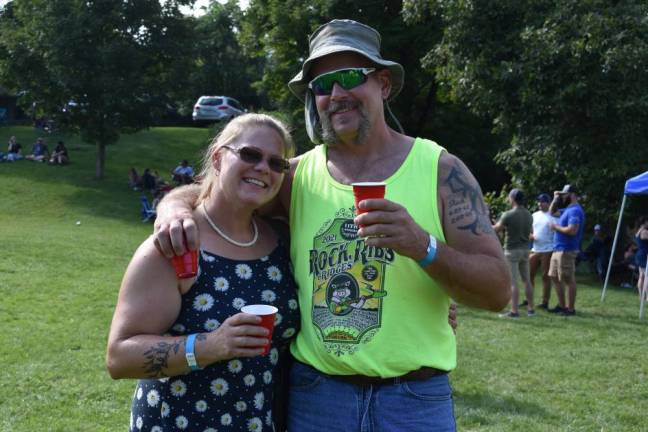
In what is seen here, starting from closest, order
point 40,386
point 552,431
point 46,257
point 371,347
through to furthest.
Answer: point 371,347 → point 552,431 → point 40,386 → point 46,257

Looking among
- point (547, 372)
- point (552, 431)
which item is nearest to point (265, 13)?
point (547, 372)

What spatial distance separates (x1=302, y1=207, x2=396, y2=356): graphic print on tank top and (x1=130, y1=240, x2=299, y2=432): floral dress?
0.57ft

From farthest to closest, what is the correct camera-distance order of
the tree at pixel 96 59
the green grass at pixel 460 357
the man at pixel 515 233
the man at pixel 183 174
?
the man at pixel 183 174 < the tree at pixel 96 59 < the man at pixel 515 233 < the green grass at pixel 460 357

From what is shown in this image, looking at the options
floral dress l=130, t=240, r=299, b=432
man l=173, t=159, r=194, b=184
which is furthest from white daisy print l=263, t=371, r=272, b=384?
man l=173, t=159, r=194, b=184

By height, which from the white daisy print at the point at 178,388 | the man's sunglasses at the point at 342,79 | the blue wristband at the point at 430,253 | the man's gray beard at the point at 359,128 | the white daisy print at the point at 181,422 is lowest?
the white daisy print at the point at 181,422

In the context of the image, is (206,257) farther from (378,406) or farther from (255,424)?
(378,406)

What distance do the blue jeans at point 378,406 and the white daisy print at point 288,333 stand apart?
168mm

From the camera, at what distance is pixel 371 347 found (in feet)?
8.64

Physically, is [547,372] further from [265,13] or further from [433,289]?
[265,13]

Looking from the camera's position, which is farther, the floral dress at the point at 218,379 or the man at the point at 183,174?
the man at the point at 183,174

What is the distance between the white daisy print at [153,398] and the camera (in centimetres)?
270

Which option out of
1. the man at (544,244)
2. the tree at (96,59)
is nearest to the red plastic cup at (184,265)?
the man at (544,244)

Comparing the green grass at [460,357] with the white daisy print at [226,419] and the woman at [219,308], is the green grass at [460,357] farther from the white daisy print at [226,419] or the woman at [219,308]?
the white daisy print at [226,419]

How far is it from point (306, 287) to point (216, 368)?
0.46 m
